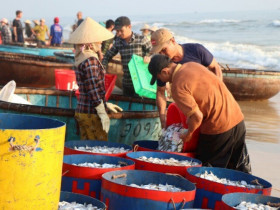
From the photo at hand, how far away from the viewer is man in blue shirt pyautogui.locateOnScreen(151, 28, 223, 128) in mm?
4941

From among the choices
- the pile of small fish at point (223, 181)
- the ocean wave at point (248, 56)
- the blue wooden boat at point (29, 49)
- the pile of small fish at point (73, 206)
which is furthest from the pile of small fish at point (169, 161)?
the ocean wave at point (248, 56)

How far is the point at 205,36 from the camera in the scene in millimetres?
48312

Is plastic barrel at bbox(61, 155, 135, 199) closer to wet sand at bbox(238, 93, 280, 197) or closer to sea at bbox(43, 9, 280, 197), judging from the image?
sea at bbox(43, 9, 280, 197)

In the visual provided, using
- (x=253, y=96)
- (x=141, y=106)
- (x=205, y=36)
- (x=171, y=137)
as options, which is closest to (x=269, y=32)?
(x=205, y=36)

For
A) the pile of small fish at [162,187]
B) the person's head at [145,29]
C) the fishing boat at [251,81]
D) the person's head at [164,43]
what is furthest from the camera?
the person's head at [145,29]

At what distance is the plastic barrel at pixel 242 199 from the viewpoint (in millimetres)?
3328

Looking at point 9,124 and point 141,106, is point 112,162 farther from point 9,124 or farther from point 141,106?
point 141,106

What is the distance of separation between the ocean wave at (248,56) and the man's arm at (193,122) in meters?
22.6

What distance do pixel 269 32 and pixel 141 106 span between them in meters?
36.6

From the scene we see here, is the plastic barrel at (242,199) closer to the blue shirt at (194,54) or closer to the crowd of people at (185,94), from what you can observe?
the crowd of people at (185,94)

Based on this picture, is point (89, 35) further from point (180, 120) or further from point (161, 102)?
point (180, 120)

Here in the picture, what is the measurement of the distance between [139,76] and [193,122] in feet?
→ 10.2

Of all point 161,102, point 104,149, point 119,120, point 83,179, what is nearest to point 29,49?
point 119,120

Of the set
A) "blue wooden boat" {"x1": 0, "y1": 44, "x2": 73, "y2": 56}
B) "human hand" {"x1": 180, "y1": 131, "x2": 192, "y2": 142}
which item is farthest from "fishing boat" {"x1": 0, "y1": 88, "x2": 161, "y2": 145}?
"blue wooden boat" {"x1": 0, "y1": 44, "x2": 73, "y2": 56}
